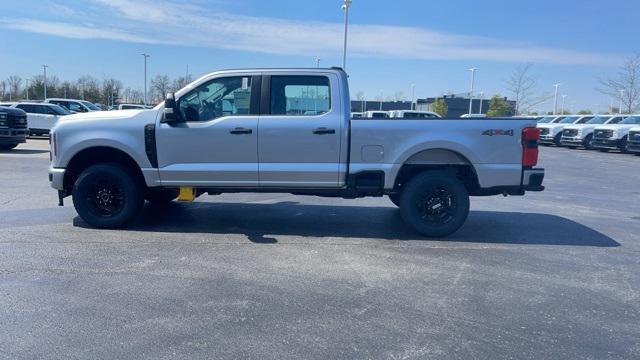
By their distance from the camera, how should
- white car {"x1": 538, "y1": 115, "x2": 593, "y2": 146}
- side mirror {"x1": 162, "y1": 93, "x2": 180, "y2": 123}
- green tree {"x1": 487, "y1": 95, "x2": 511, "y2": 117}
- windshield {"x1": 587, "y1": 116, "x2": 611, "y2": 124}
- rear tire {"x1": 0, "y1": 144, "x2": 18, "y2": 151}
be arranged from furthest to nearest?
green tree {"x1": 487, "y1": 95, "x2": 511, "y2": 117} < white car {"x1": 538, "y1": 115, "x2": 593, "y2": 146} < windshield {"x1": 587, "y1": 116, "x2": 611, "y2": 124} < rear tire {"x1": 0, "y1": 144, "x2": 18, "y2": 151} < side mirror {"x1": 162, "y1": 93, "x2": 180, "y2": 123}

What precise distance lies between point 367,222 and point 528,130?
2.71 metres

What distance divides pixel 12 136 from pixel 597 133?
29.1 meters

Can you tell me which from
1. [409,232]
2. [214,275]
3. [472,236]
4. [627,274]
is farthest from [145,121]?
[627,274]

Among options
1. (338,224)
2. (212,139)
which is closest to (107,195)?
(212,139)

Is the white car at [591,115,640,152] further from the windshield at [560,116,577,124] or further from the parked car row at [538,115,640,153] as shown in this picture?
the windshield at [560,116,577,124]

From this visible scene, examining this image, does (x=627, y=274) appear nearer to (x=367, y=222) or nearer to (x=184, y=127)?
(x=367, y=222)

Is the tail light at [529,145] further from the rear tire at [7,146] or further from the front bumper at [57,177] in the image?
the rear tire at [7,146]

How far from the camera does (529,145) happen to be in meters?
6.35

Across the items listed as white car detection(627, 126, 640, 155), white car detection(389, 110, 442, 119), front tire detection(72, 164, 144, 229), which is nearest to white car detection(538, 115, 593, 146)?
white car detection(627, 126, 640, 155)

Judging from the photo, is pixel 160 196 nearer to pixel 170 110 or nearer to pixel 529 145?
pixel 170 110

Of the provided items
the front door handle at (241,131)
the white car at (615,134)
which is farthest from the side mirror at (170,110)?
the white car at (615,134)

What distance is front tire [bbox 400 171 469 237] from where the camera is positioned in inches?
256

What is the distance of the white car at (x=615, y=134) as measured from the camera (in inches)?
1036

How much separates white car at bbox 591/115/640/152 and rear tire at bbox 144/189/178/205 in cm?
2556
